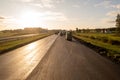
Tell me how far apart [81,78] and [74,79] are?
43 centimetres

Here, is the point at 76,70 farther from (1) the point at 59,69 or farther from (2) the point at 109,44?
(2) the point at 109,44

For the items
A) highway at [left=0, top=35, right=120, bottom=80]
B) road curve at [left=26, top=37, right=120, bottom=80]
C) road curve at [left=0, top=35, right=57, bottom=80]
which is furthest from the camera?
road curve at [left=0, top=35, right=57, bottom=80]

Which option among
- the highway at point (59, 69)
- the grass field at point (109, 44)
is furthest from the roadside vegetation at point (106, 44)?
the highway at point (59, 69)

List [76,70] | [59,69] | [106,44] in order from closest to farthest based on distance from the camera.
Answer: [76,70] < [59,69] < [106,44]

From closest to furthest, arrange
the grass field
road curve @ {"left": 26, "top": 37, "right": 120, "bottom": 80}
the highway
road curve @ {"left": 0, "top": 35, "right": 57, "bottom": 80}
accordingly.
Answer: road curve @ {"left": 26, "top": 37, "right": 120, "bottom": 80} < the highway < road curve @ {"left": 0, "top": 35, "right": 57, "bottom": 80} < the grass field

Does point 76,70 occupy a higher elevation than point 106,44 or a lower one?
higher

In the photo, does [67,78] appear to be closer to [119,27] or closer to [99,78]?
[99,78]

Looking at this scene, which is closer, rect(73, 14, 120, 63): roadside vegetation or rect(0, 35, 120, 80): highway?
rect(0, 35, 120, 80): highway

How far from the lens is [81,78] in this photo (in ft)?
→ 31.1

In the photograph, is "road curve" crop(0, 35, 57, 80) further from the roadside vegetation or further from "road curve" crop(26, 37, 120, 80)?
the roadside vegetation

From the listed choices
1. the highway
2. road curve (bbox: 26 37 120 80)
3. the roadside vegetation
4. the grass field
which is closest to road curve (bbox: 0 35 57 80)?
the highway

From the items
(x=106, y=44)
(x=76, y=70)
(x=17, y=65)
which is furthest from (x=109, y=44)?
(x=76, y=70)

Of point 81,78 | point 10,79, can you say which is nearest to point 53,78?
point 81,78

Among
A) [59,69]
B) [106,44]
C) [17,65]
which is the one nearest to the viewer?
[59,69]
